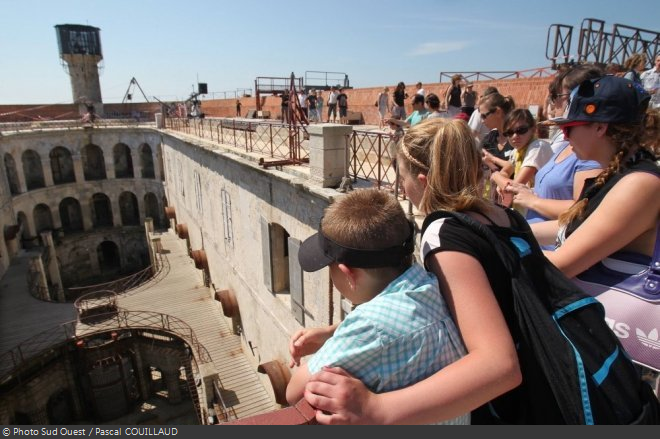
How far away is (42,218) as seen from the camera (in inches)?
1241

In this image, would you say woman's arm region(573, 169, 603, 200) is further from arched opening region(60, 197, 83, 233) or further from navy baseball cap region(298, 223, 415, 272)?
arched opening region(60, 197, 83, 233)

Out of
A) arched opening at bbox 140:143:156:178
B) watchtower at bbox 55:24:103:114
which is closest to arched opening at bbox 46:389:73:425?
arched opening at bbox 140:143:156:178

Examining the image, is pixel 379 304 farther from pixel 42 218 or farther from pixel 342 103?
pixel 42 218

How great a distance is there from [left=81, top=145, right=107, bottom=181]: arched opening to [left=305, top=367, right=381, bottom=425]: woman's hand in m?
37.6

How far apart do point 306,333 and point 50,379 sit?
19.5m

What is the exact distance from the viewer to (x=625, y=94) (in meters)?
2.04

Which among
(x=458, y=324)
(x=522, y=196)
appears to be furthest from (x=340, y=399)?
(x=522, y=196)

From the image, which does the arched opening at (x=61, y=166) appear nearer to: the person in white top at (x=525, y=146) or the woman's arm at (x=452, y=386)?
the person in white top at (x=525, y=146)

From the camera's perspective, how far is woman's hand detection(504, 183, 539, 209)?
120 inches

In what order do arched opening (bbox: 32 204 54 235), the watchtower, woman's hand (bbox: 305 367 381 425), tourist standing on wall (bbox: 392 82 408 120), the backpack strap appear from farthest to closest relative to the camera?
the watchtower < arched opening (bbox: 32 204 54 235) < tourist standing on wall (bbox: 392 82 408 120) < the backpack strap < woman's hand (bbox: 305 367 381 425)

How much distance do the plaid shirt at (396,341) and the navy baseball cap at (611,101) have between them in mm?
1317

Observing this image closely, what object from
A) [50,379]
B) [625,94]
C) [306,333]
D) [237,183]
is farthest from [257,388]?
[625,94]

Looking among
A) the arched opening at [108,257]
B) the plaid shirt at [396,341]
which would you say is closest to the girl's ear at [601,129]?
the plaid shirt at [396,341]
